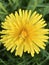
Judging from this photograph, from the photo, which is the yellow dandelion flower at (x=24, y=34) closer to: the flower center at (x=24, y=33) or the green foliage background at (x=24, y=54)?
the flower center at (x=24, y=33)

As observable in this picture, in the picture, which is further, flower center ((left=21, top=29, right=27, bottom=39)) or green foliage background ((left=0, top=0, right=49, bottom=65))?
green foliage background ((left=0, top=0, right=49, bottom=65))

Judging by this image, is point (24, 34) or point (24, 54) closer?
point (24, 34)

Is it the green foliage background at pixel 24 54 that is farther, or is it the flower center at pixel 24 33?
the green foliage background at pixel 24 54

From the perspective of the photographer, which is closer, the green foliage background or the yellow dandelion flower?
the yellow dandelion flower

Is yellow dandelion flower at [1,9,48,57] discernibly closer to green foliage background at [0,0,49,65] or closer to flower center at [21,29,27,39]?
flower center at [21,29,27,39]

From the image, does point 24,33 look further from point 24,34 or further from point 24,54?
point 24,54

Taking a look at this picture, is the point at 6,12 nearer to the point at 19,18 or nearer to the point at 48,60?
the point at 19,18

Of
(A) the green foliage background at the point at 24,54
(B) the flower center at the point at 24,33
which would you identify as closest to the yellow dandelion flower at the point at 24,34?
(B) the flower center at the point at 24,33

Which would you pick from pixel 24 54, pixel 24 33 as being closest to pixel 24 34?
pixel 24 33

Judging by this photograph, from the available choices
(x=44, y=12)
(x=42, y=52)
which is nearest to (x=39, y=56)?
(x=42, y=52)

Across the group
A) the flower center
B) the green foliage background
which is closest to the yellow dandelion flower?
the flower center

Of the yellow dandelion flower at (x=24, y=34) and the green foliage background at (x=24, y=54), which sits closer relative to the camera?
the yellow dandelion flower at (x=24, y=34)
